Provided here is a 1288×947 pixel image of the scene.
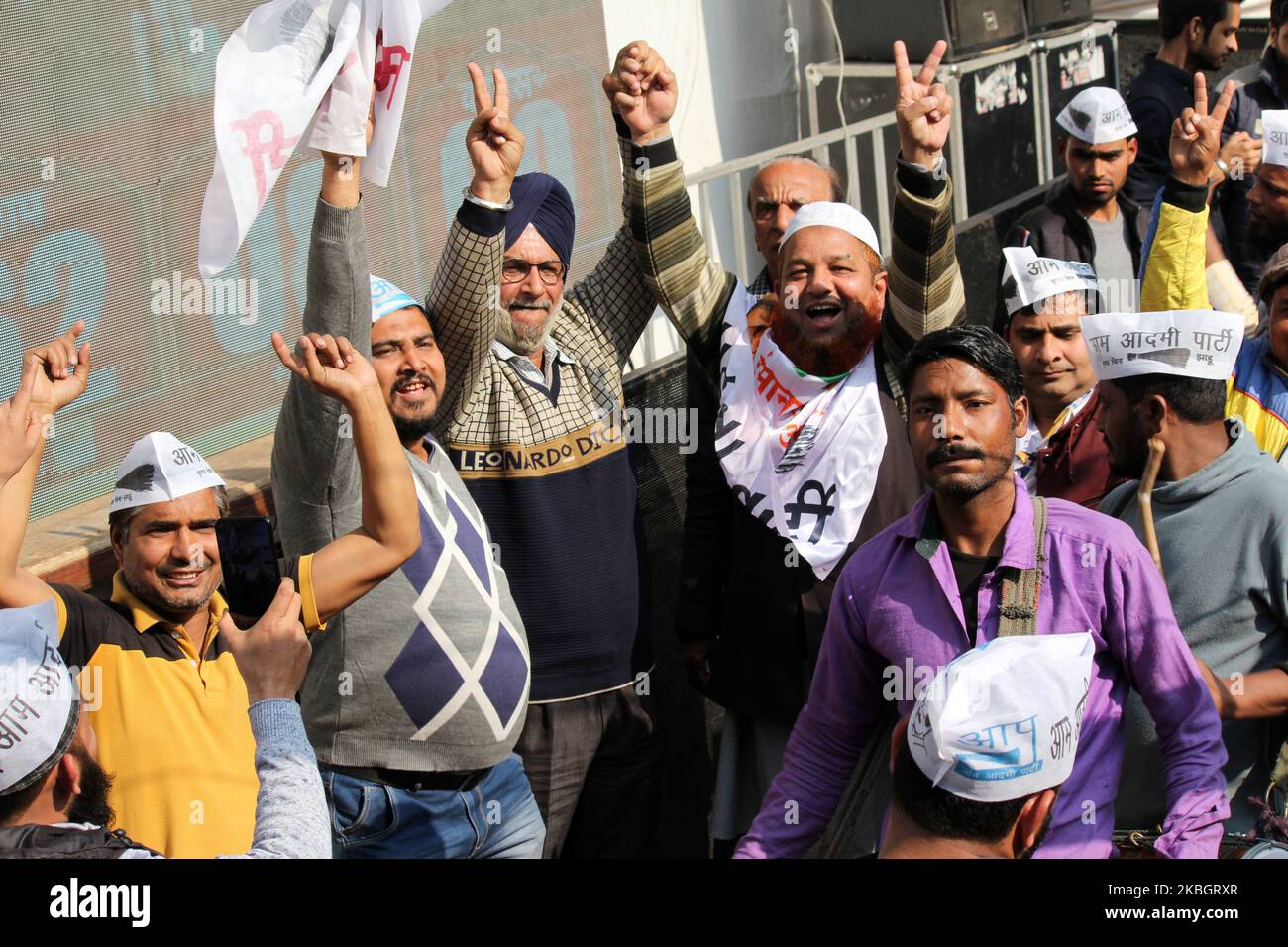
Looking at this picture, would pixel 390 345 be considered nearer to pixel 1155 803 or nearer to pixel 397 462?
pixel 397 462

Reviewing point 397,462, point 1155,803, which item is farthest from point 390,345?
point 1155,803

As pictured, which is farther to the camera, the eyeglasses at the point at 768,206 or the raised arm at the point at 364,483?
the eyeglasses at the point at 768,206

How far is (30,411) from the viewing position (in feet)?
9.30

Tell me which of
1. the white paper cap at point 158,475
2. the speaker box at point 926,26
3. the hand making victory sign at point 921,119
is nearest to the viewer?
→ the white paper cap at point 158,475

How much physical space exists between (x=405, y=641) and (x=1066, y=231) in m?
3.18

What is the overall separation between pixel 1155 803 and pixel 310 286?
2035 millimetres

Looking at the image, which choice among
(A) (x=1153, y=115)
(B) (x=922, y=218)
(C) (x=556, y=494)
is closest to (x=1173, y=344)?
(B) (x=922, y=218)

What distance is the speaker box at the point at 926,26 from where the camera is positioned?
838cm

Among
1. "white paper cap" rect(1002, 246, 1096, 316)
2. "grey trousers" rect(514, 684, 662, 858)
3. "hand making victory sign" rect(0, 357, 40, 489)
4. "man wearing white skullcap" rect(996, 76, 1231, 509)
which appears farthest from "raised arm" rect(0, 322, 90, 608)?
"white paper cap" rect(1002, 246, 1096, 316)

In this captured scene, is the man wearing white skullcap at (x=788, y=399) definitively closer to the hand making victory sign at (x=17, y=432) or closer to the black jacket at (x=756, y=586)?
the black jacket at (x=756, y=586)

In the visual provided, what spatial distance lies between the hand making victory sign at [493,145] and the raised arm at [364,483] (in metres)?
0.81

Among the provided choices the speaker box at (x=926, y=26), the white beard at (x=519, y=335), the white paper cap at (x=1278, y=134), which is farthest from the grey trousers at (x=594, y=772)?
the speaker box at (x=926, y=26)

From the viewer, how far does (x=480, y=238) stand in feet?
11.6

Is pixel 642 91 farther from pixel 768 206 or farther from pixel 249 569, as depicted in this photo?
pixel 249 569
